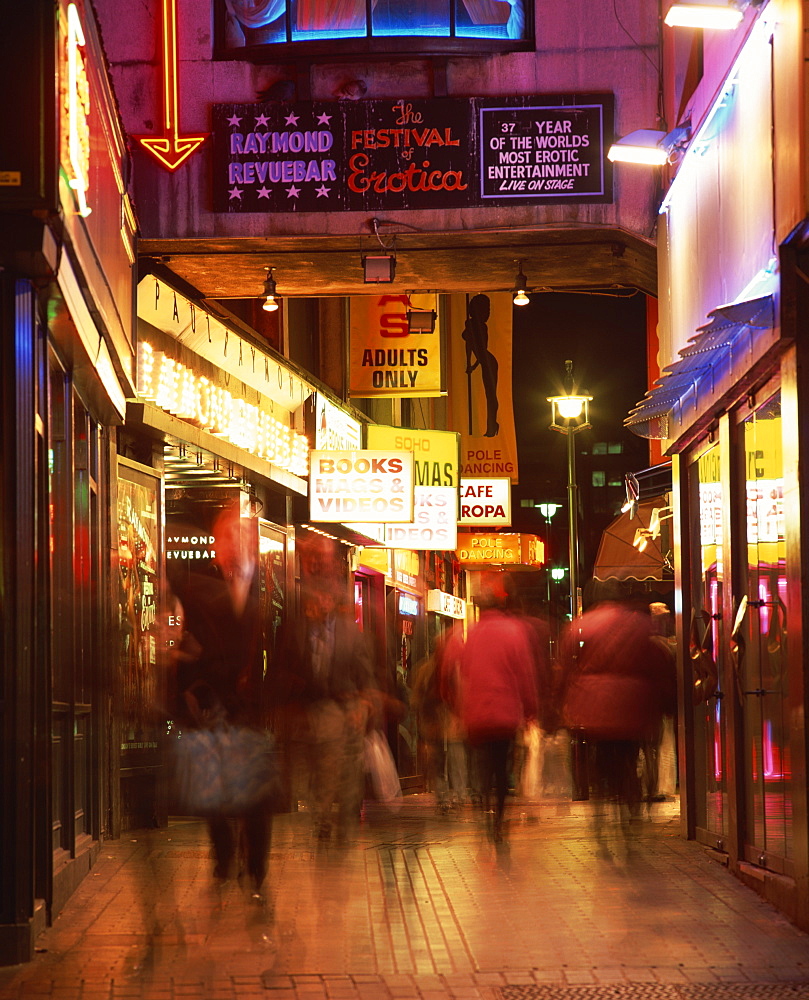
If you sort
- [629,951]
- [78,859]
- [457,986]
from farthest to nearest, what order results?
[78,859] < [629,951] < [457,986]

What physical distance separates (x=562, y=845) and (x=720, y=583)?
263 centimetres

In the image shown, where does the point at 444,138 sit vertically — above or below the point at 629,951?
above

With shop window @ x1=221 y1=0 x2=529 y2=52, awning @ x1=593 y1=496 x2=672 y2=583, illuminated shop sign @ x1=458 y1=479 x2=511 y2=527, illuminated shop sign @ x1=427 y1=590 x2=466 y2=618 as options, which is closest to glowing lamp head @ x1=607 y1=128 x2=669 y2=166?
shop window @ x1=221 y1=0 x2=529 y2=52

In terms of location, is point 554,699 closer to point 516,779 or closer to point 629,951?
point 629,951

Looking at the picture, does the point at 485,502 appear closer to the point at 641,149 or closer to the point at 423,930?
the point at 641,149

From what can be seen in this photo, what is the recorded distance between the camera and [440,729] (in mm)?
17266

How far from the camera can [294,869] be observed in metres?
10.3

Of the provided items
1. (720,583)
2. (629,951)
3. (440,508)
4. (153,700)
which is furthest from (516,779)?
(629,951)

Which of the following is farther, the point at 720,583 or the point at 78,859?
the point at 720,583

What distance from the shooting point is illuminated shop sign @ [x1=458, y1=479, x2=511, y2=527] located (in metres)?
29.2

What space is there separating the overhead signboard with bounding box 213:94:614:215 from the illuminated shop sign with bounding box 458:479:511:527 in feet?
55.1

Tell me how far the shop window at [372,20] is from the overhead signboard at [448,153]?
1.84 ft

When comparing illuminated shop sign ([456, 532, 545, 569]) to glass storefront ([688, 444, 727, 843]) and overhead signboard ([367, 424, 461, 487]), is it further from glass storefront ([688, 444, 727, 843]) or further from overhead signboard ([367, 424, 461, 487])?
glass storefront ([688, 444, 727, 843])

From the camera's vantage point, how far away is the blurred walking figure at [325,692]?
9.64 m
